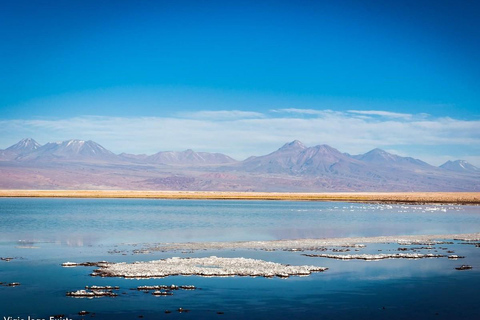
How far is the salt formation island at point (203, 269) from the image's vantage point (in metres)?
25.0

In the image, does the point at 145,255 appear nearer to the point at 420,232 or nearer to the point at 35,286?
the point at 35,286

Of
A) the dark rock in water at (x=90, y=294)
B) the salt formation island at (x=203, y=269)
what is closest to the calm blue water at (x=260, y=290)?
the dark rock in water at (x=90, y=294)

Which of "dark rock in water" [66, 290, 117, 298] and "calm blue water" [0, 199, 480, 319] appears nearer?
"calm blue water" [0, 199, 480, 319]

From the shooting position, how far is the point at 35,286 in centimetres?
2222

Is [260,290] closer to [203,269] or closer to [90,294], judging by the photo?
[203,269]

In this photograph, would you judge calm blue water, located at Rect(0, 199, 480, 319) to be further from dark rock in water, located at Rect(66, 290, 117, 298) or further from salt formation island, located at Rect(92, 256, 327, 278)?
salt formation island, located at Rect(92, 256, 327, 278)

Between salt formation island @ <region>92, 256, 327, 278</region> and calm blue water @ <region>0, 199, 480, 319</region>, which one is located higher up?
salt formation island @ <region>92, 256, 327, 278</region>

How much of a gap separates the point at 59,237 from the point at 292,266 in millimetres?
21519

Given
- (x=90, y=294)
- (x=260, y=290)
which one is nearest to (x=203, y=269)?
(x=260, y=290)

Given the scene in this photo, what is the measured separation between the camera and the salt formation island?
985 inches

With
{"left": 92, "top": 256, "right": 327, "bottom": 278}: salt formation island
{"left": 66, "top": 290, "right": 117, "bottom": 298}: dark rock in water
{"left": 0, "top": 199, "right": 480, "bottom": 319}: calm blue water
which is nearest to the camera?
{"left": 0, "top": 199, "right": 480, "bottom": 319}: calm blue water

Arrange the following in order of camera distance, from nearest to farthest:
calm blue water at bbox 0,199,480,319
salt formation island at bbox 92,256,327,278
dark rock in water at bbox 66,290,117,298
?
calm blue water at bbox 0,199,480,319, dark rock in water at bbox 66,290,117,298, salt formation island at bbox 92,256,327,278

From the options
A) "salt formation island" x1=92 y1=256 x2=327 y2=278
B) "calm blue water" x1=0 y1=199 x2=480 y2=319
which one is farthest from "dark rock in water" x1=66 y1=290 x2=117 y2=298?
"salt formation island" x1=92 y1=256 x2=327 y2=278

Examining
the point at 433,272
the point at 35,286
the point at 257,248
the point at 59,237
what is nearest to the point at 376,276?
the point at 433,272
